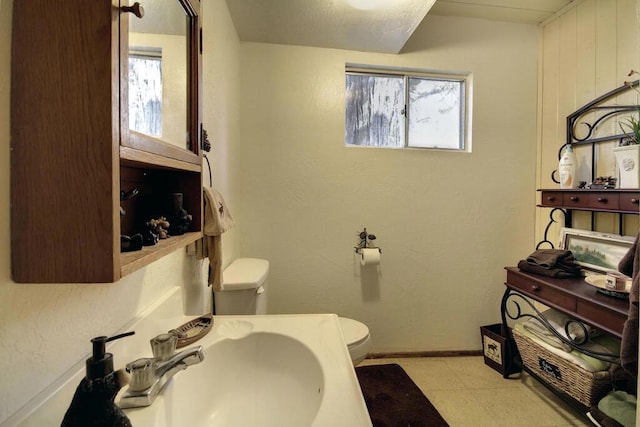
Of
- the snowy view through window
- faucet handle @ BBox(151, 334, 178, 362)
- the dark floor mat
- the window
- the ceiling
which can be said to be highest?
the ceiling

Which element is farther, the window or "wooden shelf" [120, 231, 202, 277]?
the window

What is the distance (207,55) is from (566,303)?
2.23m

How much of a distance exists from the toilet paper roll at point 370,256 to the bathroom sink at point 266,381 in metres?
1.07

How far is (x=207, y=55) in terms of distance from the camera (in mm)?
1408

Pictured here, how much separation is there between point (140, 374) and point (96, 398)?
237mm

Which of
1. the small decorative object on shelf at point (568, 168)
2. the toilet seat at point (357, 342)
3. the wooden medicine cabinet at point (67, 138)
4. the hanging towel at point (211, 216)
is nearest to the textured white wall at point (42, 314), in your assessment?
the wooden medicine cabinet at point (67, 138)

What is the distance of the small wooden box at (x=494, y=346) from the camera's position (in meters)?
2.09

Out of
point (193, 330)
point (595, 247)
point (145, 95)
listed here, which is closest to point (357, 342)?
point (193, 330)

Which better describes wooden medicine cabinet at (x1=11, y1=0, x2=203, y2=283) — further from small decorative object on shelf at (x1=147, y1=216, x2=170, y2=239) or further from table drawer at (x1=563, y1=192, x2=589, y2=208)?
table drawer at (x1=563, y1=192, x2=589, y2=208)

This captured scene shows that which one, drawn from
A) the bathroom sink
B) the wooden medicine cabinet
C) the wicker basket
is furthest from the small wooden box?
the wooden medicine cabinet

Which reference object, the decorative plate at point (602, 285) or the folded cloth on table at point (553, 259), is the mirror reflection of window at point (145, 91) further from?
the folded cloth on table at point (553, 259)

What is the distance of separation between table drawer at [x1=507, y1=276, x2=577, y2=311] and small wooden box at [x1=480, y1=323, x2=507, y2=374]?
1.36 feet

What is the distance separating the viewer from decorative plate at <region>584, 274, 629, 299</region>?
1.43 metres

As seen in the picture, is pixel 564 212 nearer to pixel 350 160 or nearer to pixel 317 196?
pixel 350 160
